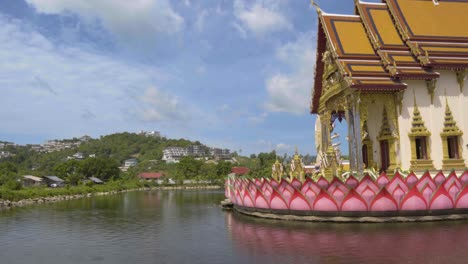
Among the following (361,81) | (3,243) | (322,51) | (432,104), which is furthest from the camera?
(322,51)

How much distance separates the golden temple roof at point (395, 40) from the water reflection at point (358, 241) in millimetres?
6080

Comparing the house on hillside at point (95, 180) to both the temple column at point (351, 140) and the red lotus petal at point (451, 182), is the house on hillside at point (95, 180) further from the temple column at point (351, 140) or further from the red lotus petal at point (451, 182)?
the red lotus petal at point (451, 182)

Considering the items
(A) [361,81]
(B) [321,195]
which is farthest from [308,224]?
(A) [361,81]

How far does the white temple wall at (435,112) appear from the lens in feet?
55.2

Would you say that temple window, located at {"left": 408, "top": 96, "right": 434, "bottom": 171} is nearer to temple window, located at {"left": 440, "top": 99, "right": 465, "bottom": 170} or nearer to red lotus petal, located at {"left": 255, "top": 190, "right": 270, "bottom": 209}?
temple window, located at {"left": 440, "top": 99, "right": 465, "bottom": 170}

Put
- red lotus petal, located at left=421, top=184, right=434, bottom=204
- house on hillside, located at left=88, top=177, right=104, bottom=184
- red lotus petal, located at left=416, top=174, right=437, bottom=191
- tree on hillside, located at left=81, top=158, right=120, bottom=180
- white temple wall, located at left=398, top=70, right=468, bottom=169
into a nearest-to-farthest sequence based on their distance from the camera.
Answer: red lotus petal, located at left=421, top=184, right=434, bottom=204 < red lotus petal, located at left=416, top=174, right=437, bottom=191 < white temple wall, located at left=398, top=70, right=468, bottom=169 < house on hillside, located at left=88, top=177, right=104, bottom=184 < tree on hillside, located at left=81, top=158, right=120, bottom=180

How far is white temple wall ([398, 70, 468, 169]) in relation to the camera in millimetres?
16812

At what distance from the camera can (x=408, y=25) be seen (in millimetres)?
18625

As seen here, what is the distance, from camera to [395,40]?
719 inches

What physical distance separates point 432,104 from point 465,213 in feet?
18.3

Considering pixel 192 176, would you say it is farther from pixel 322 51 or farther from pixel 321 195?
pixel 321 195

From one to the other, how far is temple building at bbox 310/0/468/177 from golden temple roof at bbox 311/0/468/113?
4 centimetres

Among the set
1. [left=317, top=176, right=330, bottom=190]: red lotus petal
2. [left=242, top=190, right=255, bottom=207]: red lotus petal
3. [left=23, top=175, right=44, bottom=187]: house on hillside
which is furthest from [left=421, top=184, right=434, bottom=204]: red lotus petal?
[left=23, top=175, right=44, bottom=187]: house on hillside

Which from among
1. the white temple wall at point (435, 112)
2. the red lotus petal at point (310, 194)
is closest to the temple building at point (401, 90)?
the white temple wall at point (435, 112)
